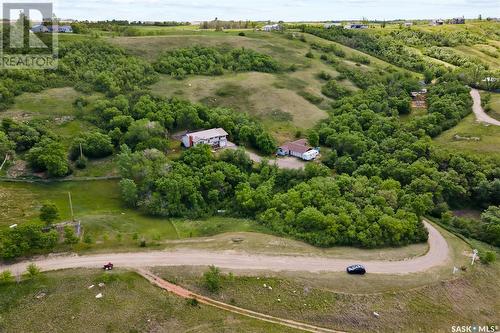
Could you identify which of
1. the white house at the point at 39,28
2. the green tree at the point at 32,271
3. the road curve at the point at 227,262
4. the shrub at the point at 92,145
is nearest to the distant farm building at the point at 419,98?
the road curve at the point at 227,262

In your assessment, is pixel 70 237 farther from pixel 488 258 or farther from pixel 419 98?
pixel 419 98

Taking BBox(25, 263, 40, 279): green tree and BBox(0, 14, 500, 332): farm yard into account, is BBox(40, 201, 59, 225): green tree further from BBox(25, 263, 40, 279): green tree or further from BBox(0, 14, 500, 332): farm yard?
BBox(25, 263, 40, 279): green tree

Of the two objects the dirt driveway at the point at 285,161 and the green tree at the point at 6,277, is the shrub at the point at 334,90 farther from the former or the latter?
the green tree at the point at 6,277

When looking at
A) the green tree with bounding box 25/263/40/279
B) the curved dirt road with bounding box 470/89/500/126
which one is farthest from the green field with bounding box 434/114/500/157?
the green tree with bounding box 25/263/40/279

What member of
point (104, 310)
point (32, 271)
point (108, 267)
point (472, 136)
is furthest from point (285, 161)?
point (32, 271)

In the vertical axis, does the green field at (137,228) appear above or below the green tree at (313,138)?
below

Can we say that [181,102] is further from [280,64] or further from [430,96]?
[430,96]
